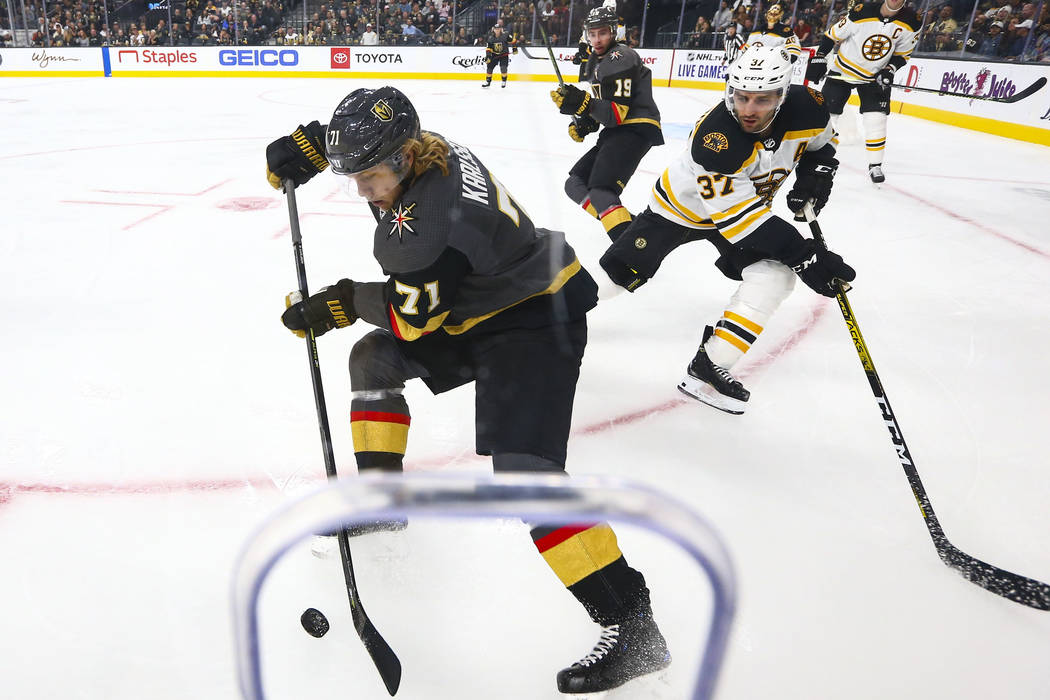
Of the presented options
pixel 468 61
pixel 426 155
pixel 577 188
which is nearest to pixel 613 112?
pixel 577 188

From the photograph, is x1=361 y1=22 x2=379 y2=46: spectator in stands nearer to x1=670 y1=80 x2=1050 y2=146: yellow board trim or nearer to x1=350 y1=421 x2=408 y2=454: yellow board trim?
x1=670 y1=80 x2=1050 y2=146: yellow board trim

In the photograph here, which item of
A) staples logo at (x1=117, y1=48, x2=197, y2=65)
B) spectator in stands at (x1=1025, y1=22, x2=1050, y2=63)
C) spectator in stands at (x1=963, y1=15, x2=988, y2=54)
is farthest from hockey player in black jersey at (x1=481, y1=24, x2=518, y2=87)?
spectator in stands at (x1=1025, y1=22, x2=1050, y2=63)

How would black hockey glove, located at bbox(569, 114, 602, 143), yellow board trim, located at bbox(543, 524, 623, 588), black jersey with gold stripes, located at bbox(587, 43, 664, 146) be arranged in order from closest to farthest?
yellow board trim, located at bbox(543, 524, 623, 588) → black jersey with gold stripes, located at bbox(587, 43, 664, 146) → black hockey glove, located at bbox(569, 114, 602, 143)

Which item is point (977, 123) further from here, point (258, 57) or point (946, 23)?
→ point (258, 57)

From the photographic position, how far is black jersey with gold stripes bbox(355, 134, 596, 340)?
1.33m

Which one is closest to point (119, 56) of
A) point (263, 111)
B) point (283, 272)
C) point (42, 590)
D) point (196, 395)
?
point (263, 111)

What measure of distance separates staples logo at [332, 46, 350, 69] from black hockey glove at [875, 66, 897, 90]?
34.9ft

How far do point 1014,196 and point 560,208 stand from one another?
353 cm

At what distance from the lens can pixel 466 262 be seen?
1.40m

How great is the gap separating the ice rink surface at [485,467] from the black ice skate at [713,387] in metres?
0.06

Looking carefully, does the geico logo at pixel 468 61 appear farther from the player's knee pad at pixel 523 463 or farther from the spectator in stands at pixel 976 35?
the player's knee pad at pixel 523 463

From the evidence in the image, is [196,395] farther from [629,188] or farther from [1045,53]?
[1045,53]

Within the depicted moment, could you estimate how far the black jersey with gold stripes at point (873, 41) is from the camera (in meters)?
5.47

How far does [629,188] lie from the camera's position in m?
5.21
